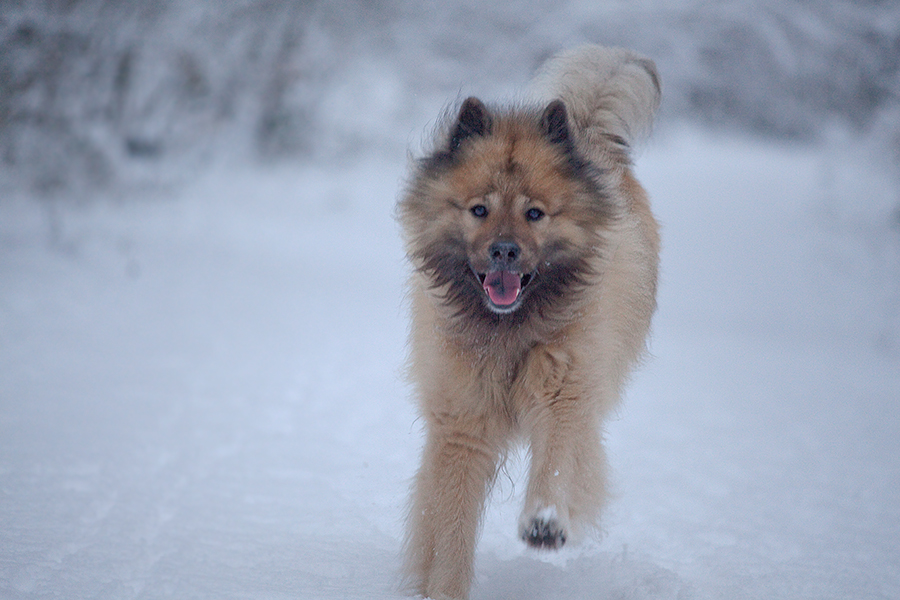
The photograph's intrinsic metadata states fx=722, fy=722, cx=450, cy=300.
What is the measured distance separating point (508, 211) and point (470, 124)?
1.50 feet

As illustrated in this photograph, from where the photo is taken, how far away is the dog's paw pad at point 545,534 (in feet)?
8.09

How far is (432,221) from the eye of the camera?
3.06 metres

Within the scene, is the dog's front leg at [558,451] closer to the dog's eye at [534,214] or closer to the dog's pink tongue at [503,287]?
the dog's pink tongue at [503,287]

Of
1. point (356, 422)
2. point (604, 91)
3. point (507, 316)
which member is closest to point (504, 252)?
point (507, 316)

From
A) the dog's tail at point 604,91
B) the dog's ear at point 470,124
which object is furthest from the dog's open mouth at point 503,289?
the dog's tail at point 604,91

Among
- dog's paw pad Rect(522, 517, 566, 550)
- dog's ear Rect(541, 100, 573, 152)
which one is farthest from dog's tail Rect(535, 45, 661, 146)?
dog's paw pad Rect(522, 517, 566, 550)

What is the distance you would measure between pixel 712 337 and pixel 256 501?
8.16 m

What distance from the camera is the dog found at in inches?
109

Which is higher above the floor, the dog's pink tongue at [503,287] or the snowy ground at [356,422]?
the dog's pink tongue at [503,287]

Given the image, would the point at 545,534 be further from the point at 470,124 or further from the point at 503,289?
the point at 470,124

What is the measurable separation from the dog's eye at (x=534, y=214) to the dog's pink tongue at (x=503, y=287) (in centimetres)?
24

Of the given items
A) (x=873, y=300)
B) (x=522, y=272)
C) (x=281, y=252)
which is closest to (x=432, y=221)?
(x=522, y=272)

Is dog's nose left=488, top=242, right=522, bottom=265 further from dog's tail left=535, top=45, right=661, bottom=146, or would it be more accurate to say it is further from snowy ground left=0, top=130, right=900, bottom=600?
dog's tail left=535, top=45, right=661, bottom=146

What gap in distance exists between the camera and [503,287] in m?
2.85
